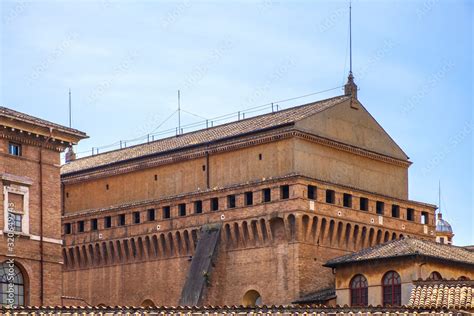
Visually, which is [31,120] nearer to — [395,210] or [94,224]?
[94,224]

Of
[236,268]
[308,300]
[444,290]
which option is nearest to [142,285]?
[236,268]

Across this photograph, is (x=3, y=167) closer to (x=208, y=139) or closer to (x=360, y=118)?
(x=208, y=139)

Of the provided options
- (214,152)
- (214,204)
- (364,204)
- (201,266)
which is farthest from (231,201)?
(364,204)

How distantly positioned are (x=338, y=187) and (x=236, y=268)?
7.35m

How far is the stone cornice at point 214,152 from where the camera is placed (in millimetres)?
73062

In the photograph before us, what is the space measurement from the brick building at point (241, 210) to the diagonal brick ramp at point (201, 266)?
0.08 metres

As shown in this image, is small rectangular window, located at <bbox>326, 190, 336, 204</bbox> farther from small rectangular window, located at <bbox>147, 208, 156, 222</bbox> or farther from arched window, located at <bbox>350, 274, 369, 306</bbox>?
small rectangular window, located at <bbox>147, 208, 156, 222</bbox>

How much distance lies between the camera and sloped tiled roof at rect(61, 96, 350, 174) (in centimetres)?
7494

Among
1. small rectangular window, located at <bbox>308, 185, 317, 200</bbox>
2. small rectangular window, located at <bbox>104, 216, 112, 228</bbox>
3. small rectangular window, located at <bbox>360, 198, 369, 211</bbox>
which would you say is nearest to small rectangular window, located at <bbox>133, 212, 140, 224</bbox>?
small rectangular window, located at <bbox>104, 216, 112, 228</bbox>

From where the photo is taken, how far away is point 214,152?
76188mm

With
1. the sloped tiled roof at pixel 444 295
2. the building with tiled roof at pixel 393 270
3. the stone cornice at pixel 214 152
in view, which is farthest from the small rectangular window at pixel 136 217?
the sloped tiled roof at pixel 444 295

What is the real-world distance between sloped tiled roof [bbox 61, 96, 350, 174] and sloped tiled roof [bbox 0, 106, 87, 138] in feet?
43.7

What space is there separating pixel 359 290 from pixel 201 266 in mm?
11730

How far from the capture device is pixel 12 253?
60.4 m
